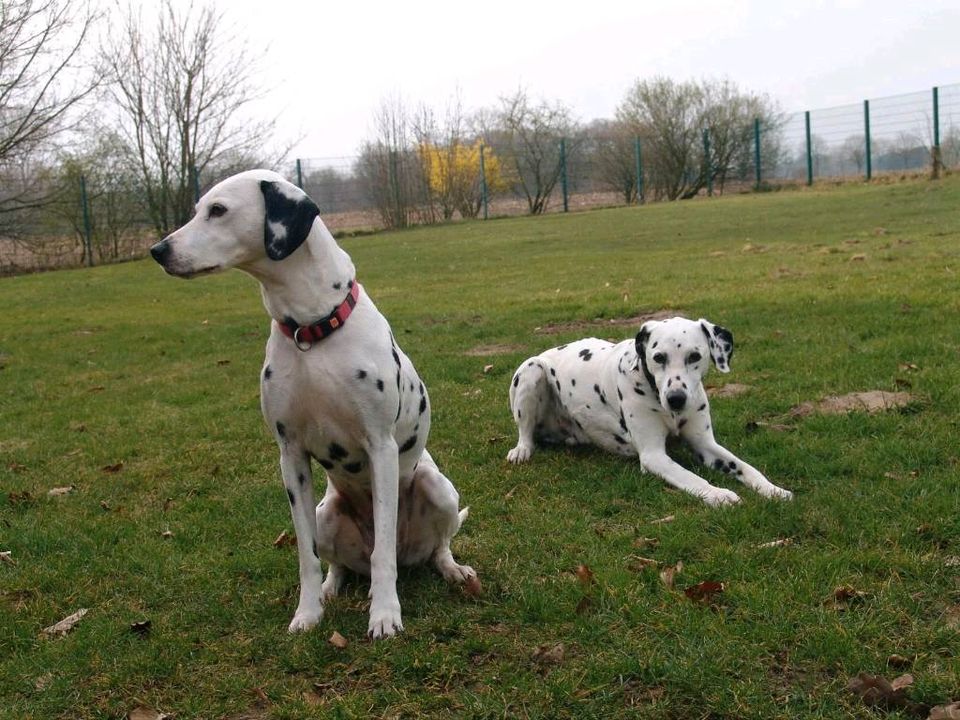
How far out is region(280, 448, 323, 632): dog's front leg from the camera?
373 centimetres

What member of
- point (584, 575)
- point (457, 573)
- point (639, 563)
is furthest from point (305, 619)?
point (639, 563)

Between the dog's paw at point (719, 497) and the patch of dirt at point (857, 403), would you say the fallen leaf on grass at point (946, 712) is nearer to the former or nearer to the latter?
the dog's paw at point (719, 497)

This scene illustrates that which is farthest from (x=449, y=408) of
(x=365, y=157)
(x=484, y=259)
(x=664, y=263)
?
(x=365, y=157)

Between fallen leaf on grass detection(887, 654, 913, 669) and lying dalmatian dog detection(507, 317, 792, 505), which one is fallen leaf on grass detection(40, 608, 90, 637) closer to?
lying dalmatian dog detection(507, 317, 792, 505)

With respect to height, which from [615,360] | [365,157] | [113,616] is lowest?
[113,616]

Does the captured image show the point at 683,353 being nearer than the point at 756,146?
Yes

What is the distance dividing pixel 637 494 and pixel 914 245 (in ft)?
35.2

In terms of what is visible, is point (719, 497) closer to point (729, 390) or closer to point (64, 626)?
point (729, 390)

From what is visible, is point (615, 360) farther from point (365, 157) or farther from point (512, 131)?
point (512, 131)

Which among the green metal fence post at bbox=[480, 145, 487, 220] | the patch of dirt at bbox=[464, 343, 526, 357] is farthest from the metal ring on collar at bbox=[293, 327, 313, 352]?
the green metal fence post at bbox=[480, 145, 487, 220]

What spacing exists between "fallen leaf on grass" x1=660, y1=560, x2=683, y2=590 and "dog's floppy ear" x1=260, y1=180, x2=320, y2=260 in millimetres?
2053

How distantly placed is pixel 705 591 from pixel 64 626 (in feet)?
8.94

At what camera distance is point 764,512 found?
444 centimetres

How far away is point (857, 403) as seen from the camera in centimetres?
609
